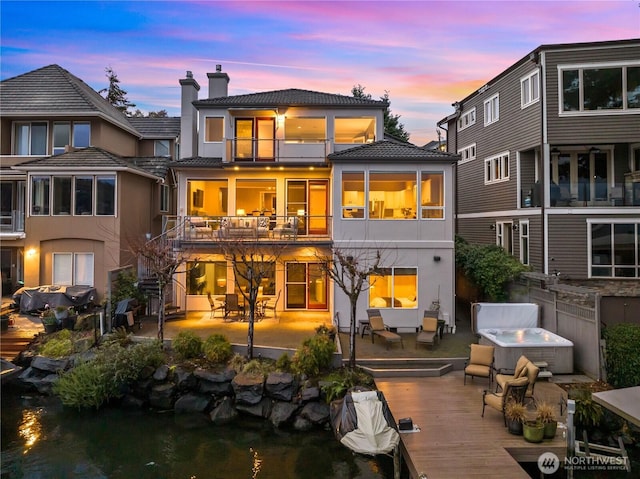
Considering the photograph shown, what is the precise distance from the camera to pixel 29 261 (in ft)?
59.6

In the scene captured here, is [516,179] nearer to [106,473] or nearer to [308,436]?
[308,436]

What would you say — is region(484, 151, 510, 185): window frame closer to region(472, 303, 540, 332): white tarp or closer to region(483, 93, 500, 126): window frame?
region(483, 93, 500, 126): window frame

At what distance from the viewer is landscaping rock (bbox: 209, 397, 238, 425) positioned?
417 inches

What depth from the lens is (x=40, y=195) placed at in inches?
722

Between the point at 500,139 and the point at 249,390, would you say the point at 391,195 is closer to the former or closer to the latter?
the point at 500,139

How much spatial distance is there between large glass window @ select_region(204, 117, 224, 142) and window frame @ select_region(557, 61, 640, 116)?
47.5ft

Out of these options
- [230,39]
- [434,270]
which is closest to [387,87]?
[230,39]

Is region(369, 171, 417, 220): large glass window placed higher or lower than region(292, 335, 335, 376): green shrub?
higher

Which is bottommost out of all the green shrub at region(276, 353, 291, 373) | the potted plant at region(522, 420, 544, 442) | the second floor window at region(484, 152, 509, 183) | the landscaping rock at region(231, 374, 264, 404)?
the landscaping rock at region(231, 374, 264, 404)

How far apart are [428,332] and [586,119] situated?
35.9ft

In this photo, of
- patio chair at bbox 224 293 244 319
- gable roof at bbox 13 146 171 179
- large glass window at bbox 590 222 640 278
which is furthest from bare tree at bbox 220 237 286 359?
large glass window at bbox 590 222 640 278

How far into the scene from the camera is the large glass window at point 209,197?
17.8 metres

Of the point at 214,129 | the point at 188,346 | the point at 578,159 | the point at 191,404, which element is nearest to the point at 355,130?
the point at 214,129

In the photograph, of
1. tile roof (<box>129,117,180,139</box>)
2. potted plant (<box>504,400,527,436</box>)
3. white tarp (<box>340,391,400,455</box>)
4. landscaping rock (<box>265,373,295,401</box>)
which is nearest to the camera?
white tarp (<box>340,391,400,455</box>)
